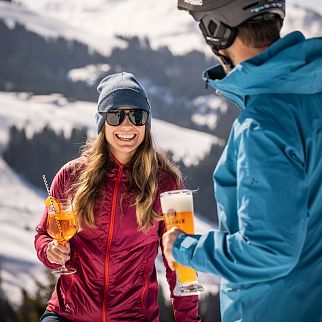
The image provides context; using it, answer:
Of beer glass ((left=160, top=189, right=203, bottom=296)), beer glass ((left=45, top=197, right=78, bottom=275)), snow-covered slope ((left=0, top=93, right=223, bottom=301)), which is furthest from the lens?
snow-covered slope ((left=0, top=93, right=223, bottom=301))

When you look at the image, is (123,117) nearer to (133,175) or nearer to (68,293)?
(133,175)

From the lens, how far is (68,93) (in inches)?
1547

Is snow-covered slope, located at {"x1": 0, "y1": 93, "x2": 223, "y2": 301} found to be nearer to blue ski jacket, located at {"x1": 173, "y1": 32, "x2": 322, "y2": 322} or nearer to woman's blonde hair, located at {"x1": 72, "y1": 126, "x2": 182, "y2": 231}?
woman's blonde hair, located at {"x1": 72, "y1": 126, "x2": 182, "y2": 231}

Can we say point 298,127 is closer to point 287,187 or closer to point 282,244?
point 287,187

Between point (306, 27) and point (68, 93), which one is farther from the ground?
point (306, 27)

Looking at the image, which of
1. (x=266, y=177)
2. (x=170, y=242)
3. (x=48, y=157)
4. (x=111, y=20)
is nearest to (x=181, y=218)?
(x=170, y=242)

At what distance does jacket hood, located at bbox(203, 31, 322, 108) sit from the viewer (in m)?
1.60

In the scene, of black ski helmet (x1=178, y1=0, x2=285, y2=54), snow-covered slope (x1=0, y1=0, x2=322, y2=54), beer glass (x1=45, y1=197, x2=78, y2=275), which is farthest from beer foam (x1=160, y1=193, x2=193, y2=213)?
snow-covered slope (x1=0, y1=0, x2=322, y2=54)

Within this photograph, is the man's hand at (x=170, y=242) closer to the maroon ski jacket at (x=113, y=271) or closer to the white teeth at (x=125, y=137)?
the maroon ski jacket at (x=113, y=271)

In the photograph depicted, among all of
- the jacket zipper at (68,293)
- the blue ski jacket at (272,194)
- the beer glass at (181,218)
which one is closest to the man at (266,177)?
the blue ski jacket at (272,194)

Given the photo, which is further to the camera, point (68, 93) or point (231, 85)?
point (68, 93)

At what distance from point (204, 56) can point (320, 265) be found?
4063 cm

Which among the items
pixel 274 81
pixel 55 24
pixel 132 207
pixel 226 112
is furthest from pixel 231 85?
pixel 55 24

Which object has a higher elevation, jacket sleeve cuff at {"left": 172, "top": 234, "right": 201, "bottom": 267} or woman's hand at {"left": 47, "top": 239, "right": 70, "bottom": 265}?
jacket sleeve cuff at {"left": 172, "top": 234, "right": 201, "bottom": 267}
